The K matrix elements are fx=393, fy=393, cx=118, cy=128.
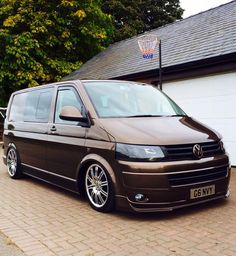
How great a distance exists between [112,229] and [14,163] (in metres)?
4.18

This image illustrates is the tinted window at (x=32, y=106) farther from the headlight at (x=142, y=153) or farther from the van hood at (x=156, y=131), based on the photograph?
the headlight at (x=142, y=153)

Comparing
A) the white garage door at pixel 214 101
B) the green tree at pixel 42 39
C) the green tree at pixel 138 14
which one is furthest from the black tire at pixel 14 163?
the green tree at pixel 138 14

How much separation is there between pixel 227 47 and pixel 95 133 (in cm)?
608

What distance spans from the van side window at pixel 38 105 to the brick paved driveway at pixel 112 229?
1598 mm

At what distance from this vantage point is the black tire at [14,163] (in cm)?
812

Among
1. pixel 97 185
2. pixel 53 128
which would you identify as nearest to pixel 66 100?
pixel 53 128

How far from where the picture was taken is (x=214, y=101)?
1030 cm

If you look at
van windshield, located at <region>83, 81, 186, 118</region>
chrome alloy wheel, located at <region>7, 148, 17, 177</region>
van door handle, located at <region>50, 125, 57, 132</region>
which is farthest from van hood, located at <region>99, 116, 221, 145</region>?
chrome alloy wheel, located at <region>7, 148, 17, 177</region>

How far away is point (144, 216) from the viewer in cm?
522

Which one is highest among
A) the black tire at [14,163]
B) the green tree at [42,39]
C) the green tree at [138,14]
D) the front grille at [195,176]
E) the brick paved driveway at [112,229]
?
the green tree at [138,14]

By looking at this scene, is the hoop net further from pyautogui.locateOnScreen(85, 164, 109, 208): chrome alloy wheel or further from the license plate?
the license plate

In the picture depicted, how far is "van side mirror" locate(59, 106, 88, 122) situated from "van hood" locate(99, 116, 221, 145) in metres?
0.37

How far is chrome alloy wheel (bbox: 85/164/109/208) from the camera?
535 cm

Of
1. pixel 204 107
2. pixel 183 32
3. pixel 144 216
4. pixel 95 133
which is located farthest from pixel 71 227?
pixel 183 32
